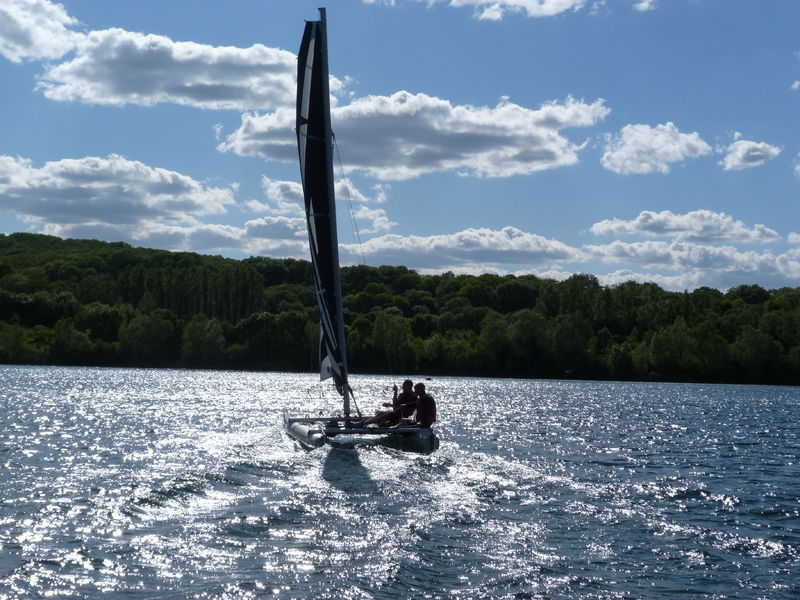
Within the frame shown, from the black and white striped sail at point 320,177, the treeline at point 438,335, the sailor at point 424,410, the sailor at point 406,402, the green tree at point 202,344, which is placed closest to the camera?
the sailor at point 424,410

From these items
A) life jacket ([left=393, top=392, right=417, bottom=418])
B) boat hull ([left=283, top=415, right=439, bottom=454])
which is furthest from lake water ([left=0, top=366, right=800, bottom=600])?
life jacket ([left=393, top=392, right=417, bottom=418])

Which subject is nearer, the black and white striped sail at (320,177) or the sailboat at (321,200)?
the sailboat at (321,200)

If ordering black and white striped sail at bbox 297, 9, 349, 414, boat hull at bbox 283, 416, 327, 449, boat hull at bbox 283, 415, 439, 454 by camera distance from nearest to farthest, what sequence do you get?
boat hull at bbox 283, 415, 439, 454, boat hull at bbox 283, 416, 327, 449, black and white striped sail at bbox 297, 9, 349, 414

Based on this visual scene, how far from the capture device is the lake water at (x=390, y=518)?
13.3 m

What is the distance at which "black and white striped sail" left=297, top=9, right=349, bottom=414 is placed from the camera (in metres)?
27.5

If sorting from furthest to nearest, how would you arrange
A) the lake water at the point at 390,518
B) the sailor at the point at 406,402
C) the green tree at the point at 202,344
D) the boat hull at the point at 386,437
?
the green tree at the point at 202,344, the sailor at the point at 406,402, the boat hull at the point at 386,437, the lake water at the point at 390,518

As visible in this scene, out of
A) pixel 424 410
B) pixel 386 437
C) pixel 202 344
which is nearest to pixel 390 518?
pixel 386 437

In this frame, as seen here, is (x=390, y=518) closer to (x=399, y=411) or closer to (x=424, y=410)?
(x=424, y=410)

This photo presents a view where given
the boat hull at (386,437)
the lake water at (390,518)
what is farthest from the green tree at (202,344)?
the boat hull at (386,437)

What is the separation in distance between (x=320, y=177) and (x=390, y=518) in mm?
13306

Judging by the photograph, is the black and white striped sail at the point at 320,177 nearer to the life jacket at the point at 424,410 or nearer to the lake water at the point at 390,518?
the life jacket at the point at 424,410

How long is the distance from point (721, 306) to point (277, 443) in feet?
453

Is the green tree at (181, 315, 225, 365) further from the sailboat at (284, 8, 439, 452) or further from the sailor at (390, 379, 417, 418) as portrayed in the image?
the sailor at (390, 379, 417, 418)

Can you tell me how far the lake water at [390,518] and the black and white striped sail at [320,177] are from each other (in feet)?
12.8
